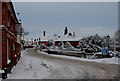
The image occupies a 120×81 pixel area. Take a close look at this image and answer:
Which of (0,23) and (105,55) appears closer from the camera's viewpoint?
(0,23)

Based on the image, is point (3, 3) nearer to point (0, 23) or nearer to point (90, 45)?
point (0, 23)

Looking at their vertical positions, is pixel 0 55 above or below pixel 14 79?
above

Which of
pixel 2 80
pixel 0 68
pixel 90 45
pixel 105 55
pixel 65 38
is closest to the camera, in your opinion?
pixel 2 80

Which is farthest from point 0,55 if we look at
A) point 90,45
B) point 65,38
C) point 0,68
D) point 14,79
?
point 65,38

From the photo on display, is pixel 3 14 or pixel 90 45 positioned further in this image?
pixel 90 45

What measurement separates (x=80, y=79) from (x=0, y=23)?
20.2ft

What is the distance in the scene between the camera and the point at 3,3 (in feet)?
53.9

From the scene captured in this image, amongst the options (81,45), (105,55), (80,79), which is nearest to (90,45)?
(81,45)

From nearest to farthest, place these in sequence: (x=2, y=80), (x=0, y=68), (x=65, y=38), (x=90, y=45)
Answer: (x=2, y=80)
(x=0, y=68)
(x=90, y=45)
(x=65, y=38)

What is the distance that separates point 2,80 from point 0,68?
132 cm

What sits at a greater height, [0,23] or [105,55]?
[0,23]

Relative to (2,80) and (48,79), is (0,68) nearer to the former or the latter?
(2,80)

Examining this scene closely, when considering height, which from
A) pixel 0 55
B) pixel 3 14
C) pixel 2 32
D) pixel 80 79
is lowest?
pixel 80 79

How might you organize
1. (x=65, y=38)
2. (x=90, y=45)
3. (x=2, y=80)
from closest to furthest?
1. (x=2, y=80)
2. (x=90, y=45)
3. (x=65, y=38)
